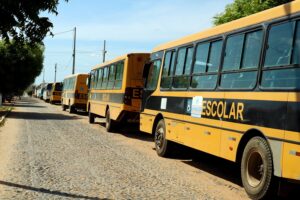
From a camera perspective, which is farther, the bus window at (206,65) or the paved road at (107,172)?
the bus window at (206,65)

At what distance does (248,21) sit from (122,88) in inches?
361

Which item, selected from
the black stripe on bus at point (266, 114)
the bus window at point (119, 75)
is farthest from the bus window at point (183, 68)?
the bus window at point (119, 75)

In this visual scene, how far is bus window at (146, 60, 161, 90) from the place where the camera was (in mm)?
12688

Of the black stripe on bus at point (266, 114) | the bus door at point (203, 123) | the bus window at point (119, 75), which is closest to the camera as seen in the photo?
the black stripe on bus at point (266, 114)

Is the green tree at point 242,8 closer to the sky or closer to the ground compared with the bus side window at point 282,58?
closer to the sky

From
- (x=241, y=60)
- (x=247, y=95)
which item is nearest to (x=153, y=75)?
(x=241, y=60)

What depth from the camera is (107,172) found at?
30.2 ft

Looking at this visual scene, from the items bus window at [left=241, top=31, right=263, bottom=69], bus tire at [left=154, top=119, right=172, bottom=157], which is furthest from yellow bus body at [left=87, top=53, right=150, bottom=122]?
bus window at [left=241, top=31, right=263, bottom=69]

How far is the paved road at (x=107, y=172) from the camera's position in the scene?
7.42 meters

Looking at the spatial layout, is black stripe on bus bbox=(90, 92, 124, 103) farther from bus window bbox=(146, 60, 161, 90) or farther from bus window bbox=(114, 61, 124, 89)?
bus window bbox=(146, 60, 161, 90)

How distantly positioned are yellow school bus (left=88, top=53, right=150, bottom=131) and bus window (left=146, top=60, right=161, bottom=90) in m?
2.82

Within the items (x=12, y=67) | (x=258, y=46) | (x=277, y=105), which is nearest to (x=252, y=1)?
(x=258, y=46)

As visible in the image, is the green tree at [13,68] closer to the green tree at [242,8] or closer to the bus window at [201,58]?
the green tree at [242,8]

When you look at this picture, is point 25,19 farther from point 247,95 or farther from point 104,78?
point 104,78
